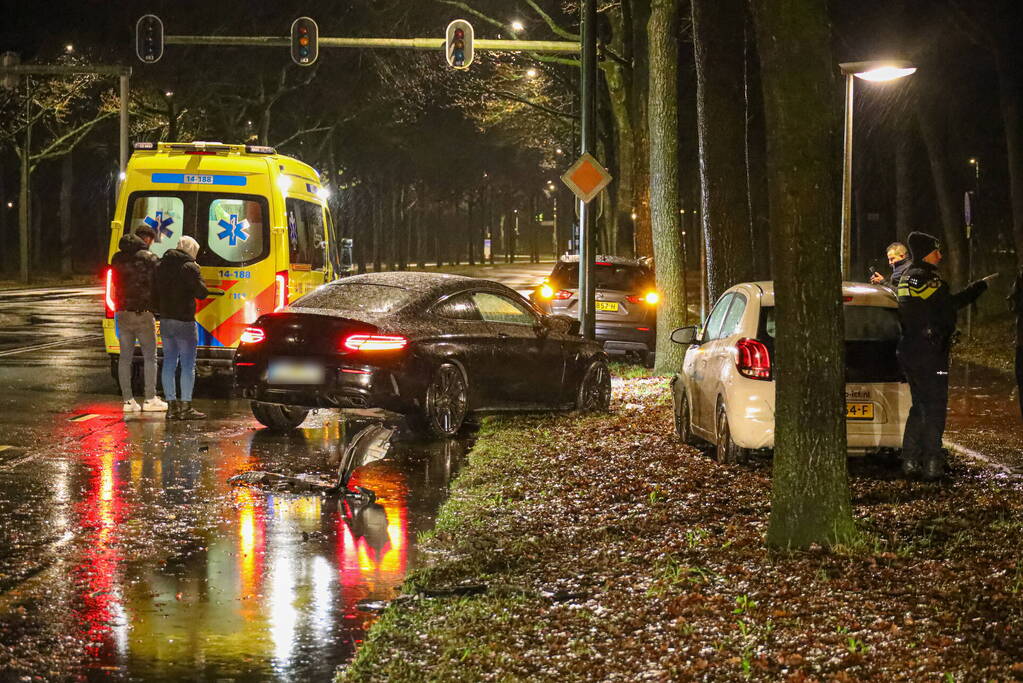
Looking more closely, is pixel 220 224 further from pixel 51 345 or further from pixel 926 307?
pixel 926 307

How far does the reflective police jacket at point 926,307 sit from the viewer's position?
449 inches

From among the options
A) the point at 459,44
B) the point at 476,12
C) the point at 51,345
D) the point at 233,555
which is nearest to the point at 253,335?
the point at 233,555

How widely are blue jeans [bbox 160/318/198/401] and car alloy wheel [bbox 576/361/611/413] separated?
4.01m

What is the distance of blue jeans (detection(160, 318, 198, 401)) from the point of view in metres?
15.5

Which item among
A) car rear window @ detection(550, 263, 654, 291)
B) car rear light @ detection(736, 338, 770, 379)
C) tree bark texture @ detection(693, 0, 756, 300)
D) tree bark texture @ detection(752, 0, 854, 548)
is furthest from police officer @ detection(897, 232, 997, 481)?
car rear window @ detection(550, 263, 654, 291)

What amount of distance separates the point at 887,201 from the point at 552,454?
112ft

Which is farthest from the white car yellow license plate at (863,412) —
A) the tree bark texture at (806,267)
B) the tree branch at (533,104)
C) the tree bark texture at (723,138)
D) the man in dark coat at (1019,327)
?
the tree branch at (533,104)

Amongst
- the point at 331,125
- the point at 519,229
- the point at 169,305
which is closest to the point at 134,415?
the point at 169,305

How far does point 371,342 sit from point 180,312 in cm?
276

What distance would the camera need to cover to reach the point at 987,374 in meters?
21.9

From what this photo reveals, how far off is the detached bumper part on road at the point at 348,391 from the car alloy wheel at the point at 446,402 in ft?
1.04

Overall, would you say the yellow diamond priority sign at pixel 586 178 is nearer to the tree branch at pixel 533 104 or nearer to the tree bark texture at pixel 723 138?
the tree bark texture at pixel 723 138

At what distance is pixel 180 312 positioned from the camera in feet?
50.7

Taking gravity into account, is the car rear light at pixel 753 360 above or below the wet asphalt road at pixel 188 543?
above
